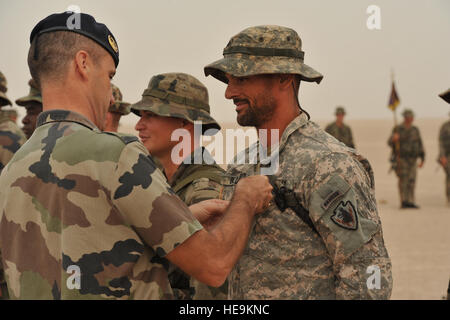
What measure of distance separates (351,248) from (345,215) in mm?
154

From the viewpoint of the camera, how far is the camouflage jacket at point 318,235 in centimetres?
268

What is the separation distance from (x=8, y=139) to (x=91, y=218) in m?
2.95

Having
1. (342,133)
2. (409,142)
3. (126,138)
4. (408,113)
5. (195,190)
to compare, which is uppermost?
(126,138)

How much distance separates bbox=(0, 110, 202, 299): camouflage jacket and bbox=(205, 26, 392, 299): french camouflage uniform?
2.66ft

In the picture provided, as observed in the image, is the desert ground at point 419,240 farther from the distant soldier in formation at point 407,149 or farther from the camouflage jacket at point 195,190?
the camouflage jacket at point 195,190

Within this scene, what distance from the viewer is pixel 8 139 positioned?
476cm

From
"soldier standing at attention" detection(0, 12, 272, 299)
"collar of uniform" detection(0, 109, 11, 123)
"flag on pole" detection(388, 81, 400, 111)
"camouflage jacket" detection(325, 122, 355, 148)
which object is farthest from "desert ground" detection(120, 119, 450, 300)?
"soldier standing at attention" detection(0, 12, 272, 299)

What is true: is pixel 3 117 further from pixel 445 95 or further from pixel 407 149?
pixel 407 149

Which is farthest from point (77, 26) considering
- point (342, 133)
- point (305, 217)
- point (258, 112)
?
point (342, 133)

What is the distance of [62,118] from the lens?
2322 millimetres

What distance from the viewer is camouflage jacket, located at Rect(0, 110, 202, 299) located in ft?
6.98

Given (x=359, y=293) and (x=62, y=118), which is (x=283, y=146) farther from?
(x=62, y=118)

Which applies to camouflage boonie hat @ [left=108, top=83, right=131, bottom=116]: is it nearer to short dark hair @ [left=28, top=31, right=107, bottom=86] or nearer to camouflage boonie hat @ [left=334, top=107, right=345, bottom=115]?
short dark hair @ [left=28, top=31, right=107, bottom=86]
